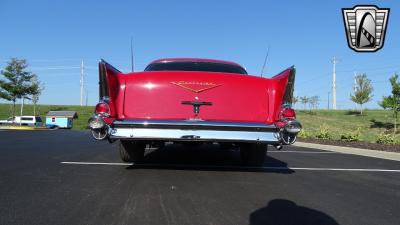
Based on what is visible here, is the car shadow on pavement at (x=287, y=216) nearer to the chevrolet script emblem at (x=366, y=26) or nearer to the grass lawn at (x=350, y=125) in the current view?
the chevrolet script emblem at (x=366, y=26)

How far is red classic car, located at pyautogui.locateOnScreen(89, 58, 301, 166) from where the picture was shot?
5152 mm

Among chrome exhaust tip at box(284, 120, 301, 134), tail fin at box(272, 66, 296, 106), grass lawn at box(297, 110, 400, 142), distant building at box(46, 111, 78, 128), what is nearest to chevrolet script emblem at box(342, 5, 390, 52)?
tail fin at box(272, 66, 296, 106)

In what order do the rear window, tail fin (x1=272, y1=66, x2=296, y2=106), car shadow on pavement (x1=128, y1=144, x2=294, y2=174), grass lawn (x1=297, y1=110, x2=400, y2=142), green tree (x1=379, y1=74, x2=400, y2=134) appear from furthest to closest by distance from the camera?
green tree (x1=379, y1=74, x2=400, y2=134) < grass lawn (x1=297, y1=110, x2=400, y2=142) < the rear window < car shadow on pavement (x1=128, y1=144, x2=294, y2=174) < tail fin (x1=272, y1=66, x2=296, y2=106)

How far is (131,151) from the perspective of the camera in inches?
256

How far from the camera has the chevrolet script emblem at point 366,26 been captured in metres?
9.41

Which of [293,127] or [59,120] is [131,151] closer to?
[293,127]

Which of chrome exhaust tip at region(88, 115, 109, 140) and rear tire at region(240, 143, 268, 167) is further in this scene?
rear tire at region(240, 143, 268, 167)

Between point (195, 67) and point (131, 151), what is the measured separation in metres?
1.63

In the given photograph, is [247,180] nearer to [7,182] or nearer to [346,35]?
[7,182]

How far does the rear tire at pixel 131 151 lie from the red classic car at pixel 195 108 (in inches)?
39.1

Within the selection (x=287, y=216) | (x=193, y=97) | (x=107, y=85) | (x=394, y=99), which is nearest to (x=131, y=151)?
(x=107, y=85)

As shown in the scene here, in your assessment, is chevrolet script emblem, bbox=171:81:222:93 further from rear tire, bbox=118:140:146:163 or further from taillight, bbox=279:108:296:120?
rear tire, bbox=118:140:146:163

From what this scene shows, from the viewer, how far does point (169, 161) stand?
7281mm

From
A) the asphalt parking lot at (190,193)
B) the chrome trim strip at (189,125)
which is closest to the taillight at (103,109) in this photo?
the chrome trim strip at (189,125)
